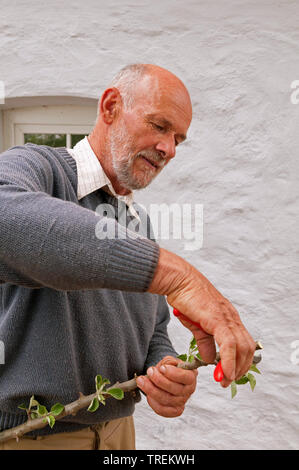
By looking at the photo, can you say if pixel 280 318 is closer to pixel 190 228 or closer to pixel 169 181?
pixel 190 228

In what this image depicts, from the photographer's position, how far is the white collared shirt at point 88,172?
3.80 feet

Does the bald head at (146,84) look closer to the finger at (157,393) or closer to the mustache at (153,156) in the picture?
the mustache at (153,156)

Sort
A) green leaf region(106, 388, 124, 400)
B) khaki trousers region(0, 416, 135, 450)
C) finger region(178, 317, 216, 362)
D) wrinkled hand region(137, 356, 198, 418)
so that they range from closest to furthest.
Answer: finger region(178, 317, 216, 362) < green leaf region(106, 388, 124, 400) < wrinkled hand region(137, 356, 198, 418) < khaki trousers region(0, 416, 135, 450)

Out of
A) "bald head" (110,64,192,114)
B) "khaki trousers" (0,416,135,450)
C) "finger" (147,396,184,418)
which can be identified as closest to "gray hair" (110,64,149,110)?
"bald head" (110,64,192,114)

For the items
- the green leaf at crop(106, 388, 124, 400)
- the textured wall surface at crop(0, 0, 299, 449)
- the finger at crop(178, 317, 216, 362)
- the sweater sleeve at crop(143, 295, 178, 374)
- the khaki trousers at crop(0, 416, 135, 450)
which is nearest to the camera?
the finger at crop(178, 317, 216, 362)

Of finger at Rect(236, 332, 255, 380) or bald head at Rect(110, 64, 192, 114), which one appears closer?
finger at Rect(236, 332, 255, 380)

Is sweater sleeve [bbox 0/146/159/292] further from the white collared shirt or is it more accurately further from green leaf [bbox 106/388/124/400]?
the white collared shirt

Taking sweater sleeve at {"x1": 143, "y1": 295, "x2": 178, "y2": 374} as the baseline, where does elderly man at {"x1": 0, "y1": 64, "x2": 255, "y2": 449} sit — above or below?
above

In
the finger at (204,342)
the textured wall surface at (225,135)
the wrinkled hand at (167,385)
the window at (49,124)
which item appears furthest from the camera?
the window at (49,124)

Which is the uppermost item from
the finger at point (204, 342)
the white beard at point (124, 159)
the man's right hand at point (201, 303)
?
the white beard at point (124, 159)

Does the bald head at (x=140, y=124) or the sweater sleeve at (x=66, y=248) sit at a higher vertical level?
the bald head at (x=140, y=124)

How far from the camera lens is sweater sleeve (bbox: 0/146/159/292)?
0.63 m

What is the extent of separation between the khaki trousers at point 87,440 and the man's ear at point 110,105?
0.81 meters

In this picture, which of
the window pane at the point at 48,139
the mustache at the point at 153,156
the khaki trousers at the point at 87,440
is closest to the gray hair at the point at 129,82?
the mustache at the point at 153,156
